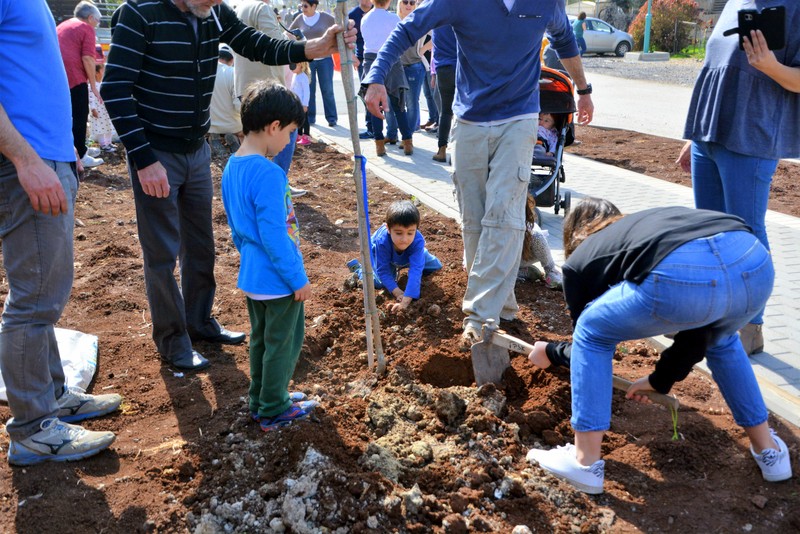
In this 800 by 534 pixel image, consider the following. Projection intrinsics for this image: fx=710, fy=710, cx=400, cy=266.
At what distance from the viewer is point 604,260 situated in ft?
9.37

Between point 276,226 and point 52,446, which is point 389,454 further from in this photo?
point 52,446

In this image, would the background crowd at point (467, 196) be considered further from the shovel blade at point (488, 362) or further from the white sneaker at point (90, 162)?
the white sneaker at point (90, 162)

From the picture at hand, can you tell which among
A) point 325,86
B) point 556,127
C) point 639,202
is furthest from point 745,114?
point 325,86

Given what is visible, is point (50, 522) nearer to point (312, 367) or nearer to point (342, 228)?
point (312, 367)

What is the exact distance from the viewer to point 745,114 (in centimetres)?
379

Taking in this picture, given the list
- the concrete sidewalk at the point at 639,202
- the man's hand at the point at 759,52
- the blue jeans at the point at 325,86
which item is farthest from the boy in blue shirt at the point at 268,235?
the blue jeans at the point at 325,86

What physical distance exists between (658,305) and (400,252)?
2771 mm

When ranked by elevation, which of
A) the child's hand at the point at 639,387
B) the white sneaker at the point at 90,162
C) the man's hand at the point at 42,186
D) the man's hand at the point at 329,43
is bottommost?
the white sneaker at the point at 90,162

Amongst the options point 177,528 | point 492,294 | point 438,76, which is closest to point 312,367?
point 492,294

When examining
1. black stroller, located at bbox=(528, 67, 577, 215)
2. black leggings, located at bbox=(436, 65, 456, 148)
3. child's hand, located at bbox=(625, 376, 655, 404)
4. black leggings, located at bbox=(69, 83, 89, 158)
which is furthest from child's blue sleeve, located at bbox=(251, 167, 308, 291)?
black leggings, located at bbox=(69, 83, 89, 158)

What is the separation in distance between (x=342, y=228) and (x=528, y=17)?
371 cm

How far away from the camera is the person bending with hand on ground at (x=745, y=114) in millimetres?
3674

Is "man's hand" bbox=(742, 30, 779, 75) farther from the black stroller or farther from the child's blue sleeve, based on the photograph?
the black stroller

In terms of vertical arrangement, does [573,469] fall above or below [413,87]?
below
